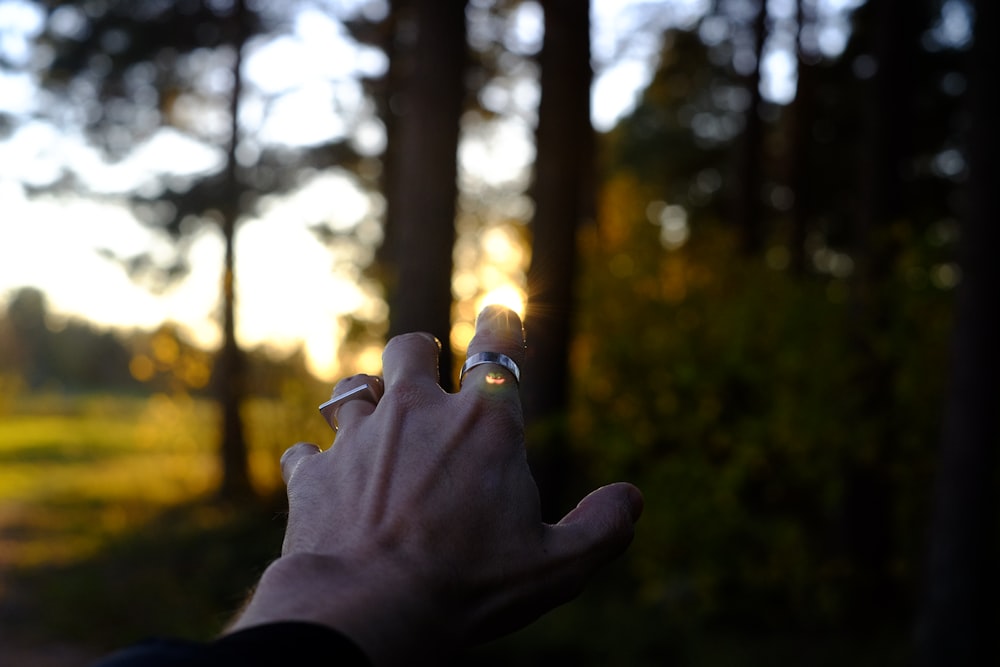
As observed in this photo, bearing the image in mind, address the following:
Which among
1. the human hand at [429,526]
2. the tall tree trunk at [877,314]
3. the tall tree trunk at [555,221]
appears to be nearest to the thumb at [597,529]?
the human hand at [429,526]

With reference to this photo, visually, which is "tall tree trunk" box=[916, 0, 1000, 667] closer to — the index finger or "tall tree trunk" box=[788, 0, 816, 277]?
the index finger

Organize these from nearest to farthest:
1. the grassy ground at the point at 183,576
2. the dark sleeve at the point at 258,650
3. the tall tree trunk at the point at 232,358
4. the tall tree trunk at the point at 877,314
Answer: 1. the dark sleeve at the point at 258,650
2. the grassy ground at the point at 183,576
3. the tall tree trunk at the point at 877,314
4. the tall tree trunk at the point at 232,358

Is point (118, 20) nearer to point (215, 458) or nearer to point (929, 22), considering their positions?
point (215, 458)

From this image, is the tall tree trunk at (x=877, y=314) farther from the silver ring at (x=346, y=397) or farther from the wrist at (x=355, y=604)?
the wrist at (x=355, y=604)

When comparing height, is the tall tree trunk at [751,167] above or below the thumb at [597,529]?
above

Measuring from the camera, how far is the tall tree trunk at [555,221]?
Answer: 8844 mm

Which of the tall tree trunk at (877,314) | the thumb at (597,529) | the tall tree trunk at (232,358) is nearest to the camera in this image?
the thumb at (597,529)

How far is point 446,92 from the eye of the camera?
206 inches

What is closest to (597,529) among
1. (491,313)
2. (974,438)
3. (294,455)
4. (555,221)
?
(491,313)

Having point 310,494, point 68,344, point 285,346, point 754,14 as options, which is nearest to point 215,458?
point 285,346

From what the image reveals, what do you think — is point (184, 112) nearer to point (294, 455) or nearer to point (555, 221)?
point (555, 221)

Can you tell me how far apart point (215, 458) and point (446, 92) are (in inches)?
516

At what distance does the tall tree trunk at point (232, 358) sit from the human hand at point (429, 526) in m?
14.3

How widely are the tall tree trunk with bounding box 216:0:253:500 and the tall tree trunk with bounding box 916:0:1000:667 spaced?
36.9 feet
